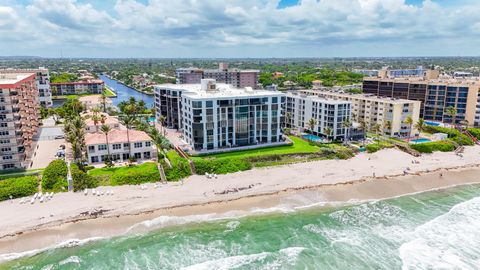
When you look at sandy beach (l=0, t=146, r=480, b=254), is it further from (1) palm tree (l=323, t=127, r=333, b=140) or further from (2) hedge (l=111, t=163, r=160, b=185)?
(1) palm tree (l=323, t=127, r=333, b=140)

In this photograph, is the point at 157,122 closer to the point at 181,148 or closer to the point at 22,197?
the point at 181,148

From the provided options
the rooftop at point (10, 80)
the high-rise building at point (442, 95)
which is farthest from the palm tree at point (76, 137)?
the high-rise building at point (442, 95)

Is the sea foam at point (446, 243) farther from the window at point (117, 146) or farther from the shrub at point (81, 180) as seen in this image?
the window at point (117, 146)

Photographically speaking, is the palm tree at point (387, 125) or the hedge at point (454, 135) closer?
the hedge at point (454, 135)

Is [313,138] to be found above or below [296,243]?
above

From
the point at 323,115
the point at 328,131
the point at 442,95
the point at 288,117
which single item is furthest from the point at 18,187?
the point at 442,95

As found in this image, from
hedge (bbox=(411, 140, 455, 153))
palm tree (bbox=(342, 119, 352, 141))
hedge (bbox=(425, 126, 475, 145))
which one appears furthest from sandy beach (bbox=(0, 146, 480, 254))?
hedge (bbox=(425, 126, 475, 145))

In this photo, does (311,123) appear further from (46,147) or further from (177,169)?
(46,147)
